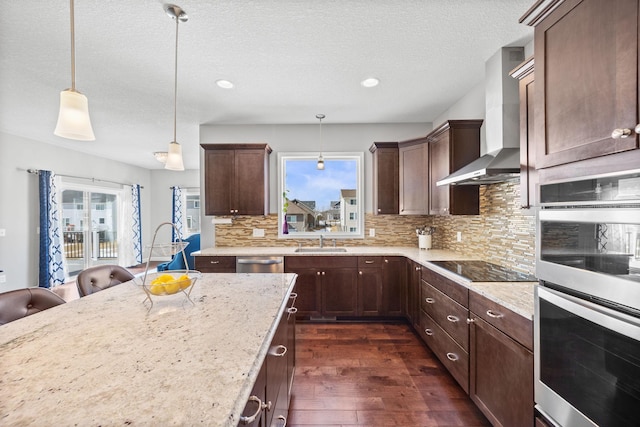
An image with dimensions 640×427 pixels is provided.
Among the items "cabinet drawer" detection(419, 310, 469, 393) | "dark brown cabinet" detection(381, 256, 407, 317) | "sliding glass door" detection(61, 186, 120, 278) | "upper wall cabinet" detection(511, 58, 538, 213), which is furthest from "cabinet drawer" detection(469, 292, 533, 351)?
"sliding glass door" detection(61, 186, 120, 278)

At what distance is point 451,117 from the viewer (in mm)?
3355

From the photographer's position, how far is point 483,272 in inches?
84.7

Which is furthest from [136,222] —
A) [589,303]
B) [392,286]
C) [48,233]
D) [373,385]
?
[589,303]

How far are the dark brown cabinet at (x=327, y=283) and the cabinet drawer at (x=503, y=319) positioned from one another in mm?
1619

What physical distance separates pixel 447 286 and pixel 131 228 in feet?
24.2

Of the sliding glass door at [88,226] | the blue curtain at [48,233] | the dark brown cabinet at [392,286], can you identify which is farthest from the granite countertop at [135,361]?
the sliding glass door at [88,226]

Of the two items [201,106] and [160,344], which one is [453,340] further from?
[201,106]

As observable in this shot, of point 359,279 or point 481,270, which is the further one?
point 359,279

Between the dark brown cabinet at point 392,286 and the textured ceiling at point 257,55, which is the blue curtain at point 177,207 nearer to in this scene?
the textured ceiling at point 257,55

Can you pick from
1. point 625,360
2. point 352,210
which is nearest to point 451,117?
point 352,210

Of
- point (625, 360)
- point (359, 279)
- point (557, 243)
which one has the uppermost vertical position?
point (557, 243)

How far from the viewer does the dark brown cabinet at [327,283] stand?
3.34 m

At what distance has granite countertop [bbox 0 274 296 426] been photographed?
0.61 meters

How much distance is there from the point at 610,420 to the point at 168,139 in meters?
5.47
